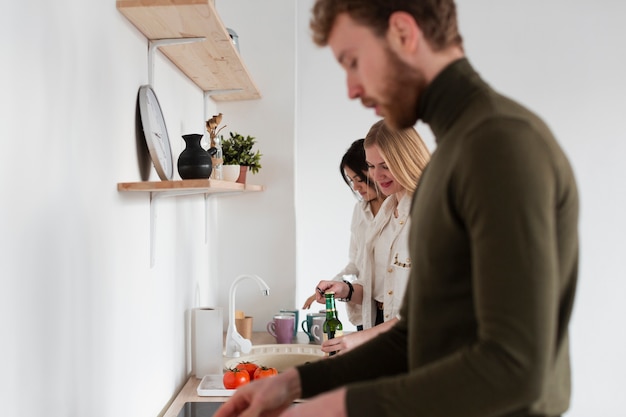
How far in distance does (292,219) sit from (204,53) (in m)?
1.05

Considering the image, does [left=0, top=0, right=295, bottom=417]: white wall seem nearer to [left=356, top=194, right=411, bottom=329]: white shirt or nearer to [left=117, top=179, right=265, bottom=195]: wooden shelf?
[left=117, top=179, right=265, bottom=195]: wooden shelf

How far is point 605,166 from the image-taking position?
313 centimetres

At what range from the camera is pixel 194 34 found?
1.65m

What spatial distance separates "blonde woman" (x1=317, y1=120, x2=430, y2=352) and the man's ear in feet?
3.42

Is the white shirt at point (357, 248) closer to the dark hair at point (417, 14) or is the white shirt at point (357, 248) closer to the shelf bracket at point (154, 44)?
the shelf bracket at point (154, 44)

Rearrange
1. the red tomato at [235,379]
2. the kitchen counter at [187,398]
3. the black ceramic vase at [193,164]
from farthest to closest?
the red tomato at [235,379]
the kitchen counter at [187,398]
the black ceramic vase at [193,164]

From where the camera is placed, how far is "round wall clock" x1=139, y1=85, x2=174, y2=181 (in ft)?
5.07

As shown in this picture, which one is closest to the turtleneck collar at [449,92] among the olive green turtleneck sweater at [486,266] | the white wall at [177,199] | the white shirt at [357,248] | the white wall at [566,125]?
the olive green turtleneck sweater at [486,266]

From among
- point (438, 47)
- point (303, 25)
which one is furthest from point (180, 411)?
point (303, 25)

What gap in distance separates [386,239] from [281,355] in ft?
2.14

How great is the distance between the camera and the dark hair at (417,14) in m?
0.73

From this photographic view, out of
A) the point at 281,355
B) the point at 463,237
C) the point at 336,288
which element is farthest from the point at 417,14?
the point at 281,355

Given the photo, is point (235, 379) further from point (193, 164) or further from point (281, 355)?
point (193, 164)

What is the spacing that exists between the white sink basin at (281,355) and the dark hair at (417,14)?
1712 millimetres
